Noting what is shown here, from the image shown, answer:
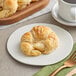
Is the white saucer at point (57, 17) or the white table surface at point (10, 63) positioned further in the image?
the white saucer at point (57, 17)

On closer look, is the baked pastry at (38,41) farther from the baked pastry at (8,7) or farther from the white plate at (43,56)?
the baked pastry at (8,7)

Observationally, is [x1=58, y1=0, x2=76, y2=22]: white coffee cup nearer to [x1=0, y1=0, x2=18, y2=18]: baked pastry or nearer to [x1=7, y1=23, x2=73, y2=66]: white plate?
[x1=7, y1=23, x2=73, y2=66]: white plate

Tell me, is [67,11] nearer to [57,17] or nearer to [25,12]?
[57,17]

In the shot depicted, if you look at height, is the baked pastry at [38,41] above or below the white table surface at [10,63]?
above

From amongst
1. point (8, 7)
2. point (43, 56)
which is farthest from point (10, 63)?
point (8, 7)

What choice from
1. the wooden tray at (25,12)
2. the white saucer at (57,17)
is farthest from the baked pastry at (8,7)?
the white saucer at (57,17)

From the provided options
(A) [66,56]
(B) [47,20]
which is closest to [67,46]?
(A) [66,56]

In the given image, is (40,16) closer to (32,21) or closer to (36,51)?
(32,21)

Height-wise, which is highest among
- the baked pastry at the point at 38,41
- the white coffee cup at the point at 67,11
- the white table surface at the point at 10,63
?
the white coffee cup at the point at 67,11
